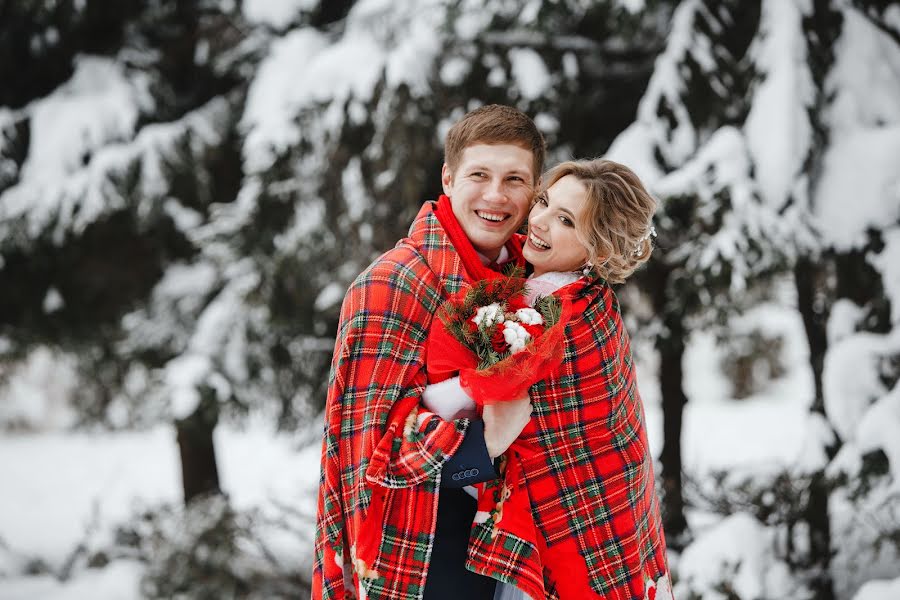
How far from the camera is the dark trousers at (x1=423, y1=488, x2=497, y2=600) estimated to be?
73.0 inches

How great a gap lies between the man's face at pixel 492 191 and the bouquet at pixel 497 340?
23cm

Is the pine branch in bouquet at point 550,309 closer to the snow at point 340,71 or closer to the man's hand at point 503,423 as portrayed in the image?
the man's hand at point 503,423

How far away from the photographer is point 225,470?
7785 mm

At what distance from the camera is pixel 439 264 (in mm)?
1897

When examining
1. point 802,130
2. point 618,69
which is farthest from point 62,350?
point 802,130

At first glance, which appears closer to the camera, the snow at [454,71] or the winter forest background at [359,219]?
the winter forest background at [359,219]

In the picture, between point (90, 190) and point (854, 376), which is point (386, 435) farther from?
point (90, 190)

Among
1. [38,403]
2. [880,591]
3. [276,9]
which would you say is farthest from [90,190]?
[38,403]

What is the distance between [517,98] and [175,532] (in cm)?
352

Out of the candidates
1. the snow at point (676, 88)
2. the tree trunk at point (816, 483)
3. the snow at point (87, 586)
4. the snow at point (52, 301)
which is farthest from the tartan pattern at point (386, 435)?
the snow at point (52, 301)

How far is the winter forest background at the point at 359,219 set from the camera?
3248 mm

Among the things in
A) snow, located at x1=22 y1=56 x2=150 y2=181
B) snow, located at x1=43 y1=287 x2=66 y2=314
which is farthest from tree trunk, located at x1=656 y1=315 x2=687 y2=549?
snow, located at x1=43 y1=287 x2=66 y2=314

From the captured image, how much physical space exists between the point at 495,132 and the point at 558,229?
0.33 m

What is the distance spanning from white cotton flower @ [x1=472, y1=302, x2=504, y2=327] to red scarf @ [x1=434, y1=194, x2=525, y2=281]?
21 centimetres
